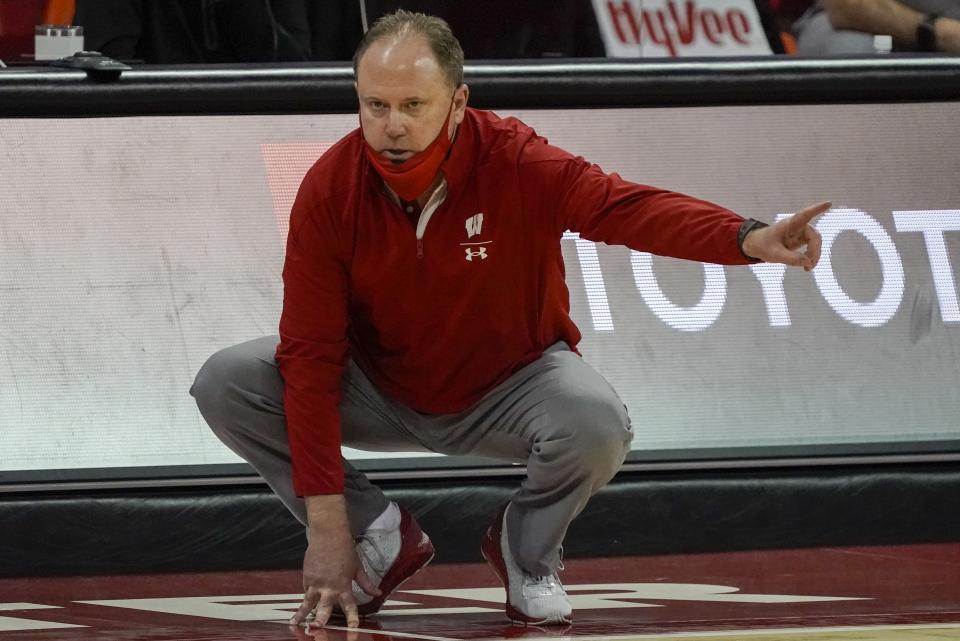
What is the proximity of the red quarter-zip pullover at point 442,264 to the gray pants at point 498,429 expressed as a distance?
0.06 meters

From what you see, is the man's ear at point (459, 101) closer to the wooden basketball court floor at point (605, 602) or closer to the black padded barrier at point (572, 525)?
the wooden basketball court floor at point (605, 602)

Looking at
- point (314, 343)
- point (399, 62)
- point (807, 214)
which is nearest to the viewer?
point (807, 214)

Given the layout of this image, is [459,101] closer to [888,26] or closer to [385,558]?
[385,558]

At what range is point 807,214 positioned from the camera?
2258mm

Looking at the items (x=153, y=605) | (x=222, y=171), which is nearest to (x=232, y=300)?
(x=222, y=171)

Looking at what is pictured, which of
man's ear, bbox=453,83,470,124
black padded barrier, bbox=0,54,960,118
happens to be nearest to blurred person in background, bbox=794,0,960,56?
black padded barrier, bbox=0,54,960,118

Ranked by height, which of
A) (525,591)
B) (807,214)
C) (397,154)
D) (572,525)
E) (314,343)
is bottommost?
(572,525)

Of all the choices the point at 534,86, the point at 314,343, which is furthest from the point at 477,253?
the point at 534,86

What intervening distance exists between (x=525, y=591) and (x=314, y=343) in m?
0.56

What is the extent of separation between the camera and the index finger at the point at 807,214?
2229 mm

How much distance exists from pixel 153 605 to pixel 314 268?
76 cm

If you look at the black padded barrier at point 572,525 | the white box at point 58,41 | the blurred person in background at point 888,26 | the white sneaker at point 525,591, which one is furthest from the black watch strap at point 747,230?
the white box at point 58,41

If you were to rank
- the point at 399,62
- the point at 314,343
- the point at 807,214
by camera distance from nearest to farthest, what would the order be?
the point at 807,214
the point at 399,62
the point at 314,343

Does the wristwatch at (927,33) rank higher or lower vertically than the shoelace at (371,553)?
higher
